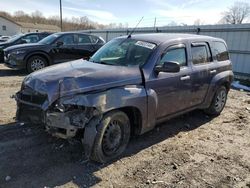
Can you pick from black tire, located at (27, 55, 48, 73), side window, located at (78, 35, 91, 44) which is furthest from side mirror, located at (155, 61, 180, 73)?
side window, located at (78, 35, 91, 44)

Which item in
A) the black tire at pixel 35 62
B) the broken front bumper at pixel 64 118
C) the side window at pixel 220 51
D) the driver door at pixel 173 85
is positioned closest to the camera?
the broken front bumper at pixel 64 118

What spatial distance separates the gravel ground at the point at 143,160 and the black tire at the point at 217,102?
0.54m

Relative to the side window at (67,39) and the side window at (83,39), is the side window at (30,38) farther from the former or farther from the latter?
the side window at (83,39)

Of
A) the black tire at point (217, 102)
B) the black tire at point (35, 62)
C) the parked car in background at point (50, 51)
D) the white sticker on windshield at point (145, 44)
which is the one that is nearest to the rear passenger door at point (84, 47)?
the parked car in background at point (50, 51)

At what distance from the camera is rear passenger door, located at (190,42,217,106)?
213 inches

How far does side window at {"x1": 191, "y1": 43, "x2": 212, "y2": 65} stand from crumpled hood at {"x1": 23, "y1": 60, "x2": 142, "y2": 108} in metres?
1.63

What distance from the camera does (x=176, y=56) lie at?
5070mm

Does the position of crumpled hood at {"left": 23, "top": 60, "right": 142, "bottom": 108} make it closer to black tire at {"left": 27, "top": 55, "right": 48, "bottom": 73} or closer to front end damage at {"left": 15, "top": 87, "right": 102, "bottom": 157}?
front end damage at {"left": 15, "top": 87, "right": 102, "bottom": 157}

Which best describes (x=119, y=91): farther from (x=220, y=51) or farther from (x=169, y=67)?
(x=220, y=51)

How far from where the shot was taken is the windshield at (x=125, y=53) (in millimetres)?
4670

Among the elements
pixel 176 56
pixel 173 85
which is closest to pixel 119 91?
pixel 173 85

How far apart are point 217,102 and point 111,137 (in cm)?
335

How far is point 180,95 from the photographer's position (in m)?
5.05

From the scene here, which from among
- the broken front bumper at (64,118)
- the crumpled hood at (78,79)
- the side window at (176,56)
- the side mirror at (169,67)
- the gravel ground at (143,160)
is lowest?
the gravel ground at (143,160)
